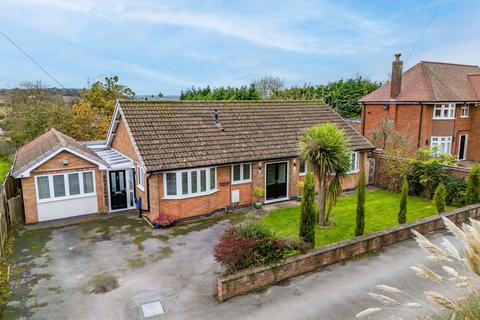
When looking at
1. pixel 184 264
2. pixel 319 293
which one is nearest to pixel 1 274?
pixel 184 264

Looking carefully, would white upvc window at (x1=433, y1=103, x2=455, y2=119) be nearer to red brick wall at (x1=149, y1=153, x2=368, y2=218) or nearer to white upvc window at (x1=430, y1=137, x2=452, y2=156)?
white upvc window at (x1=430, y1=137, x2=452, y2=156)

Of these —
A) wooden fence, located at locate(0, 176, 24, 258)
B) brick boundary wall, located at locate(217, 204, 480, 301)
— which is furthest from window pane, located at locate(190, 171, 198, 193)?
wooden fence, located at locate(0, 176, 24, 258)

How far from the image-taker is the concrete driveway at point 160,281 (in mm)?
8688

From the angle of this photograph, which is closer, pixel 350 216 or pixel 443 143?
pixel 350 216

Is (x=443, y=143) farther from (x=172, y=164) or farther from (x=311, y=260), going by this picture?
(x=172, y=164)

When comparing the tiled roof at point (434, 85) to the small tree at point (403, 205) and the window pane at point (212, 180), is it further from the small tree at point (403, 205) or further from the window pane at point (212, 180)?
the window pane at point (212, 180)

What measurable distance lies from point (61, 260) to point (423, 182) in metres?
17.8

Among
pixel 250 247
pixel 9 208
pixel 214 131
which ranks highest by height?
pixel 214 131

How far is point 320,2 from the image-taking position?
59.9 feet

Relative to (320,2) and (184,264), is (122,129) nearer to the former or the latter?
(184,264)

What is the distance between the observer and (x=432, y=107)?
88.1 feet

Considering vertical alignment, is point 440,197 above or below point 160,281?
above

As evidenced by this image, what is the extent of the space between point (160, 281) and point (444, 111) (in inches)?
1041

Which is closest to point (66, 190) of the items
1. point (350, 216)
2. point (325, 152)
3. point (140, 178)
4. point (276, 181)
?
point (140, 178)
